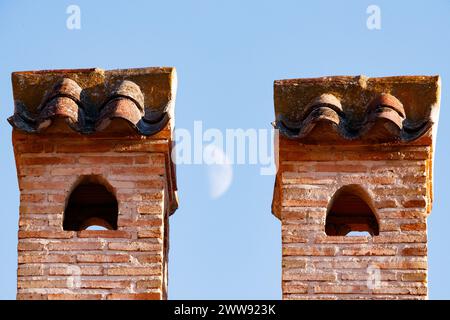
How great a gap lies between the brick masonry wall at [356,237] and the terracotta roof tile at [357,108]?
0.13 m

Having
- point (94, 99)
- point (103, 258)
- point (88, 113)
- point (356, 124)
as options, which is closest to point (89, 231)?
point (103, 258)

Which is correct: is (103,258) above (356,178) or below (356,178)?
below

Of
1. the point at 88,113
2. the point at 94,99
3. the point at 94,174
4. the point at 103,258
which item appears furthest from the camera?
the point at 94,99

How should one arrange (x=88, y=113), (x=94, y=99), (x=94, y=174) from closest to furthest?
(x=94, y=174)
(x=88, y=113)
(x=94, y=99)

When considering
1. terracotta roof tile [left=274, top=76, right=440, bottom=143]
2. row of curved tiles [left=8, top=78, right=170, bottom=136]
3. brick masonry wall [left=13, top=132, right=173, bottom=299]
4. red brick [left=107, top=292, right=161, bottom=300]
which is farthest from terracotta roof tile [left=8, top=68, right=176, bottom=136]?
red brick [left=107, top=292, right=161, bottom=300]

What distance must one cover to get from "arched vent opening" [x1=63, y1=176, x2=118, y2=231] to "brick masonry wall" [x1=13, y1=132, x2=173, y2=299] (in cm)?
51

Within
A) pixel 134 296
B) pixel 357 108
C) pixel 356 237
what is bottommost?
pixel 134 296

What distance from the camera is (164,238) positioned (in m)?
20.6

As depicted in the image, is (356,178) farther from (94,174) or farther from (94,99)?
(94,99)

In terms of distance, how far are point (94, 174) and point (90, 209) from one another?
0.80 meters

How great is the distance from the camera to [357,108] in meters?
20.5

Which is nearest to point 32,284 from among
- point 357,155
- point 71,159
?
point 71,159

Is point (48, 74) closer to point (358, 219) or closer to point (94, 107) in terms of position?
point (94, 107)

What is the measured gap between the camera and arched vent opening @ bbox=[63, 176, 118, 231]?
20.9 metres
